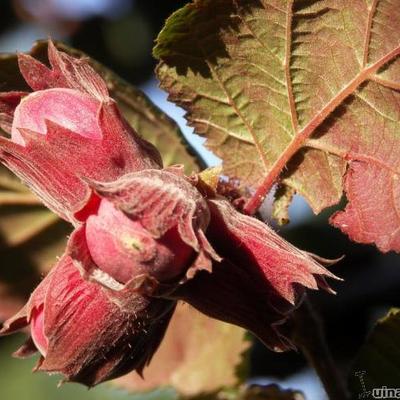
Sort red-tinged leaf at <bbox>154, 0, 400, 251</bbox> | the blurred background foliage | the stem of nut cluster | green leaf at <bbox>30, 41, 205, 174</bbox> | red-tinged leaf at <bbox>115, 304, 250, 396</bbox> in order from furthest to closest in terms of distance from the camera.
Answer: the blurred background foliage, red-tinged leaf at <bbox>115, 304, 250, 396</bbox>, green leaf at <bbox>30, 41, 205, 174</bbox>, the stem of nut cluster, red-tinged leaf at <bbox>154, 0, 400, 251</bbox>

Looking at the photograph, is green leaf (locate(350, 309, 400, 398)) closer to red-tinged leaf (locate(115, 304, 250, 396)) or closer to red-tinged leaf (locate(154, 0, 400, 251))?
red-tinged leaf (locate(154, 0, 400, 251))

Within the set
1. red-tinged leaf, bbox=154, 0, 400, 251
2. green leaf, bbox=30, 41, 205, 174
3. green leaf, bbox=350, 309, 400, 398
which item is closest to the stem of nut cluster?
green leaf, bbox=350, 309, 400, 398

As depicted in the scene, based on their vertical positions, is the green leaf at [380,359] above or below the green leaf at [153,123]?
below

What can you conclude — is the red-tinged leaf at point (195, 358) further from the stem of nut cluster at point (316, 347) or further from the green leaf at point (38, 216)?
the stem of nut cluster at point (316, 347)

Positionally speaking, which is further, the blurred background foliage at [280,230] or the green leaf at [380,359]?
the blurred background foliage at [280,230]

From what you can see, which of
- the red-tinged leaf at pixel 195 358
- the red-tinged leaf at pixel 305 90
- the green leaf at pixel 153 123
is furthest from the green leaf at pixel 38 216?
the red-tinged leaf at pixel 195 358

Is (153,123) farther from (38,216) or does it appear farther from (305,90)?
(305,90)

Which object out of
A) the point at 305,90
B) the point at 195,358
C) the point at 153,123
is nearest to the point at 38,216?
the point at 153,123


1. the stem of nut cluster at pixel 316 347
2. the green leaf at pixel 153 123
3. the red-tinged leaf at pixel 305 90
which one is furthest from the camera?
the green leaf at pixel 153 123
